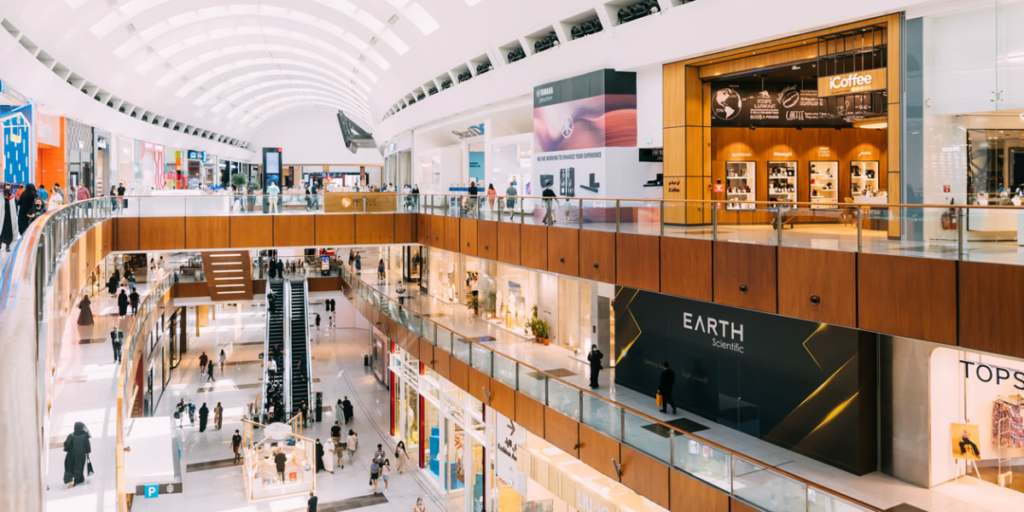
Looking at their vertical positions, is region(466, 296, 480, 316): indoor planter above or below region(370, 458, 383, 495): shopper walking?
above

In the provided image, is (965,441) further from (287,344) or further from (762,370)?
(287,344)

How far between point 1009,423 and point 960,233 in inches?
150

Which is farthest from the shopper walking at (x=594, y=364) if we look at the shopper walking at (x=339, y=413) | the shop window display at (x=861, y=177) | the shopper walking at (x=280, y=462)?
the shopper walking at (x=339, y=413)

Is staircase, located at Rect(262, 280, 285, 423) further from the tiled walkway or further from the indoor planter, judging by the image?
the tiled walkway

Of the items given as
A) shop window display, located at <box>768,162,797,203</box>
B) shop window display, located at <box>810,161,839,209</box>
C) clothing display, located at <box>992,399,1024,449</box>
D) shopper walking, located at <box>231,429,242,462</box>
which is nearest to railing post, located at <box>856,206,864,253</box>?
clothing display, located at <box>992,399,1024,449</box>

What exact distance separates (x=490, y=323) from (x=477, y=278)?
289 centimetres

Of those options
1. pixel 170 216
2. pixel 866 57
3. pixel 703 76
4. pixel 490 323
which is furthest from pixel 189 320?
pixel 866 57

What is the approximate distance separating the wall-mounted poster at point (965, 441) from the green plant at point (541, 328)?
1208 centimetres

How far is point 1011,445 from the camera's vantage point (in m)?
10.2

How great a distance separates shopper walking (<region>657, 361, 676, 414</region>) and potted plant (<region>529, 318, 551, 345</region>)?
6.41m

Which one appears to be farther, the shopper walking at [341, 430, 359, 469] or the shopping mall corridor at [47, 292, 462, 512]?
the shopper walking at [341, 430, 359, 469]

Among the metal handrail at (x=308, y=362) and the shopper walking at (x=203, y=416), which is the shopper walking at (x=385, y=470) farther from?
the shopper walking at (x=203, y=416)

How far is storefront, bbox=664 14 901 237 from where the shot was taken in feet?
39.8

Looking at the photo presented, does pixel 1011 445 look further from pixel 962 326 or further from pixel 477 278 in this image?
pixel 477 278
